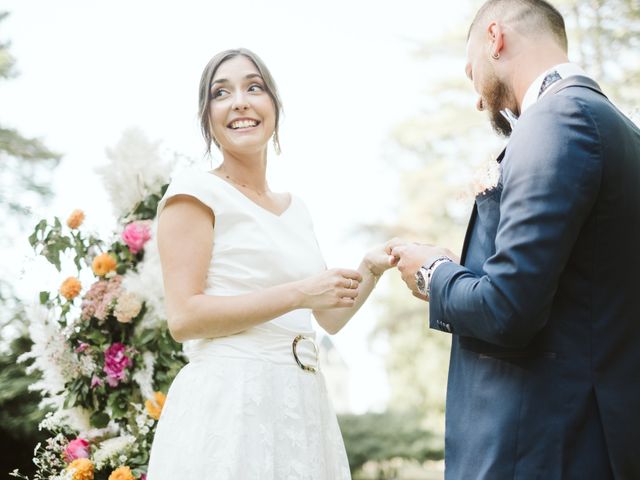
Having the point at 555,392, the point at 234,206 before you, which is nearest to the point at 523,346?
the point at 555,392

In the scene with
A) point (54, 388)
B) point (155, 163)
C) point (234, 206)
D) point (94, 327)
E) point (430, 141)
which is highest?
point (430, 141)

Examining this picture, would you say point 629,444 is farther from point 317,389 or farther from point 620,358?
point 317,389

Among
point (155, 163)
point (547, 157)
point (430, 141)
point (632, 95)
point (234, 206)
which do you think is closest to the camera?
point (547, 157)

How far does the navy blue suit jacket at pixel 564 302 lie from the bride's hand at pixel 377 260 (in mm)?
970

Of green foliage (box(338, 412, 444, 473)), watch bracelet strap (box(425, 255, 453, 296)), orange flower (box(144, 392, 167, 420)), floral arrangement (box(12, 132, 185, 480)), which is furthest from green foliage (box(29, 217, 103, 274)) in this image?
green foliage (box(338, 412, 444, 473))

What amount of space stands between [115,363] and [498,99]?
2265 mm

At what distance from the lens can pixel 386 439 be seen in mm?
15211

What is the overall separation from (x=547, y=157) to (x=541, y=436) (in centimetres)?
72

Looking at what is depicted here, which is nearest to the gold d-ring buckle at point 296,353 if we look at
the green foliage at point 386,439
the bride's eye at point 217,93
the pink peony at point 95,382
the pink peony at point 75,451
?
the bride's eye at point 217,93

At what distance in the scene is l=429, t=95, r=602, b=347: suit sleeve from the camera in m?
1.85

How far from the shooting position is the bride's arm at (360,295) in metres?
3.03

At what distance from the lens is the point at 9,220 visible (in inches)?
381

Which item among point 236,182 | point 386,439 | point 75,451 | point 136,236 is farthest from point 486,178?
point 386,439

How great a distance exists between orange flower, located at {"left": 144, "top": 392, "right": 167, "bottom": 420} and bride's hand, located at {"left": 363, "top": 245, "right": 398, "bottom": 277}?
1291 mm
